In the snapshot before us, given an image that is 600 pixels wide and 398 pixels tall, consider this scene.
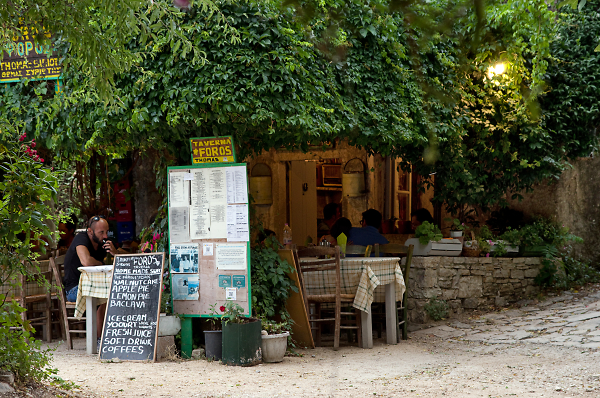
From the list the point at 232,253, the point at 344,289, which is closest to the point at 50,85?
the point at 232,253

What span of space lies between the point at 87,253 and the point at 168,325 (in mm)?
1299

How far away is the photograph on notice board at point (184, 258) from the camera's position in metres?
6.21

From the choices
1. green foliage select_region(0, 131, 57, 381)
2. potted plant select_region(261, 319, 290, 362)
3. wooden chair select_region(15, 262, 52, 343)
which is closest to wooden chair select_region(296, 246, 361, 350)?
potted plant select_region(261, 319, 290, 362)

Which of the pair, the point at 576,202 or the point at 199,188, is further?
the point at 576,202

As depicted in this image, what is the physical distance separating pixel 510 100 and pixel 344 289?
386 centimetres

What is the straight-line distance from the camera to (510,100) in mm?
8602

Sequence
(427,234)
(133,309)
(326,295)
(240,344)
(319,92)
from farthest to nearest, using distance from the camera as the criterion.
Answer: (427,234) → (326,295) → (319,92) → (133,309) → (240,344)

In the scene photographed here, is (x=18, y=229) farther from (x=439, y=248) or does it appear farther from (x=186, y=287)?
(x=439, y=248)

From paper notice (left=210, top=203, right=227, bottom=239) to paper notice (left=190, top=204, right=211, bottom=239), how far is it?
4 centimetres

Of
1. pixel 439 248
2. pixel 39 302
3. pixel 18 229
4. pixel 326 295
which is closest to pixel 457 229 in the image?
pixel 439 248

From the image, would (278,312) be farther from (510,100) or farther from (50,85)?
(510,100)

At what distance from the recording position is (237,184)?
20.0 feet

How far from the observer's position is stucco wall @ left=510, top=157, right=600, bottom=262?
10227mm

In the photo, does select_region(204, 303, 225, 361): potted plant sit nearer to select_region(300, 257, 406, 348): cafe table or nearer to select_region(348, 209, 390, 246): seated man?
select_region(300, 257, 406, 348): cafe table
